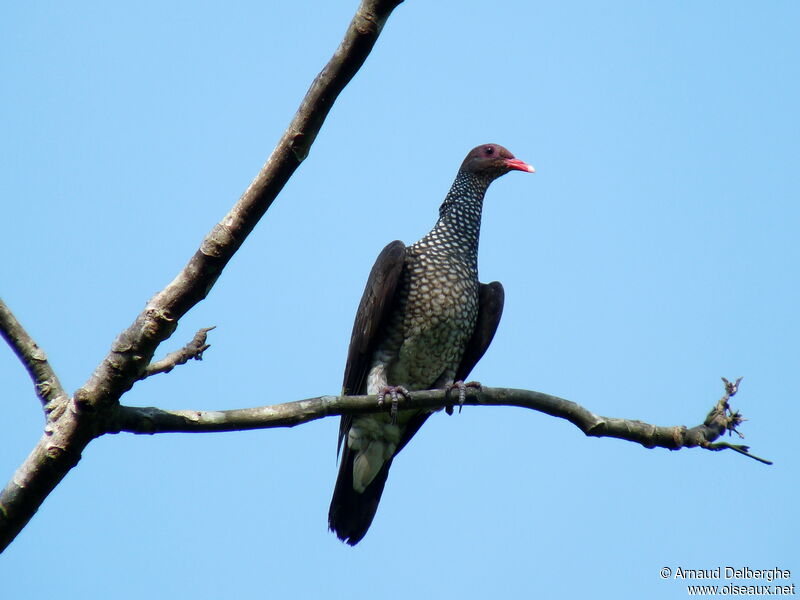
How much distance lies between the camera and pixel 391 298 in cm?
591

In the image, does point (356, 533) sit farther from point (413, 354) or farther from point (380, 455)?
point (413, 354)

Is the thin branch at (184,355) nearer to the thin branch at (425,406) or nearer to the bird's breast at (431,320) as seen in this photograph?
the thin branch at (425,406)

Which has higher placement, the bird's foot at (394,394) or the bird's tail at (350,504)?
the bird's foot at (394,394)

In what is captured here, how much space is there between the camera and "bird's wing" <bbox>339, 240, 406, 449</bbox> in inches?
230

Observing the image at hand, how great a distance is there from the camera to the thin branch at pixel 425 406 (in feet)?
11.2

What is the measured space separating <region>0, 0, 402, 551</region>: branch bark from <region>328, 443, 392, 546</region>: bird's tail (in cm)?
304

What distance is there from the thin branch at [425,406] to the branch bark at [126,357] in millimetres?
133

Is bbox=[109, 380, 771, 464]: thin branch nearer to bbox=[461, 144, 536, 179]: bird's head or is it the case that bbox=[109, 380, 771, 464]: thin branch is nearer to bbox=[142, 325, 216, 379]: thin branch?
bbox=[142, 325, 216, 379]: thin branch

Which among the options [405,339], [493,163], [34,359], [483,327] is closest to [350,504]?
[405,339]

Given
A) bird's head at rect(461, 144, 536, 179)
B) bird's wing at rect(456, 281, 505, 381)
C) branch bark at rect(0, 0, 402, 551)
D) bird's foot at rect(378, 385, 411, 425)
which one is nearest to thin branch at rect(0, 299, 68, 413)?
branch bark at rect(0, 0, 402, 551)

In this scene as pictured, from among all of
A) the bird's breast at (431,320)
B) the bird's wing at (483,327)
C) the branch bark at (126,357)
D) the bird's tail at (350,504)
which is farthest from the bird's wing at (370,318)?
the branch bark at (126,357)

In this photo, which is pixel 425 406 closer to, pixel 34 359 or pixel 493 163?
pixel 34 359

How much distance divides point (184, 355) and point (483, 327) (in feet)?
8.85

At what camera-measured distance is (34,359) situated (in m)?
3.49
